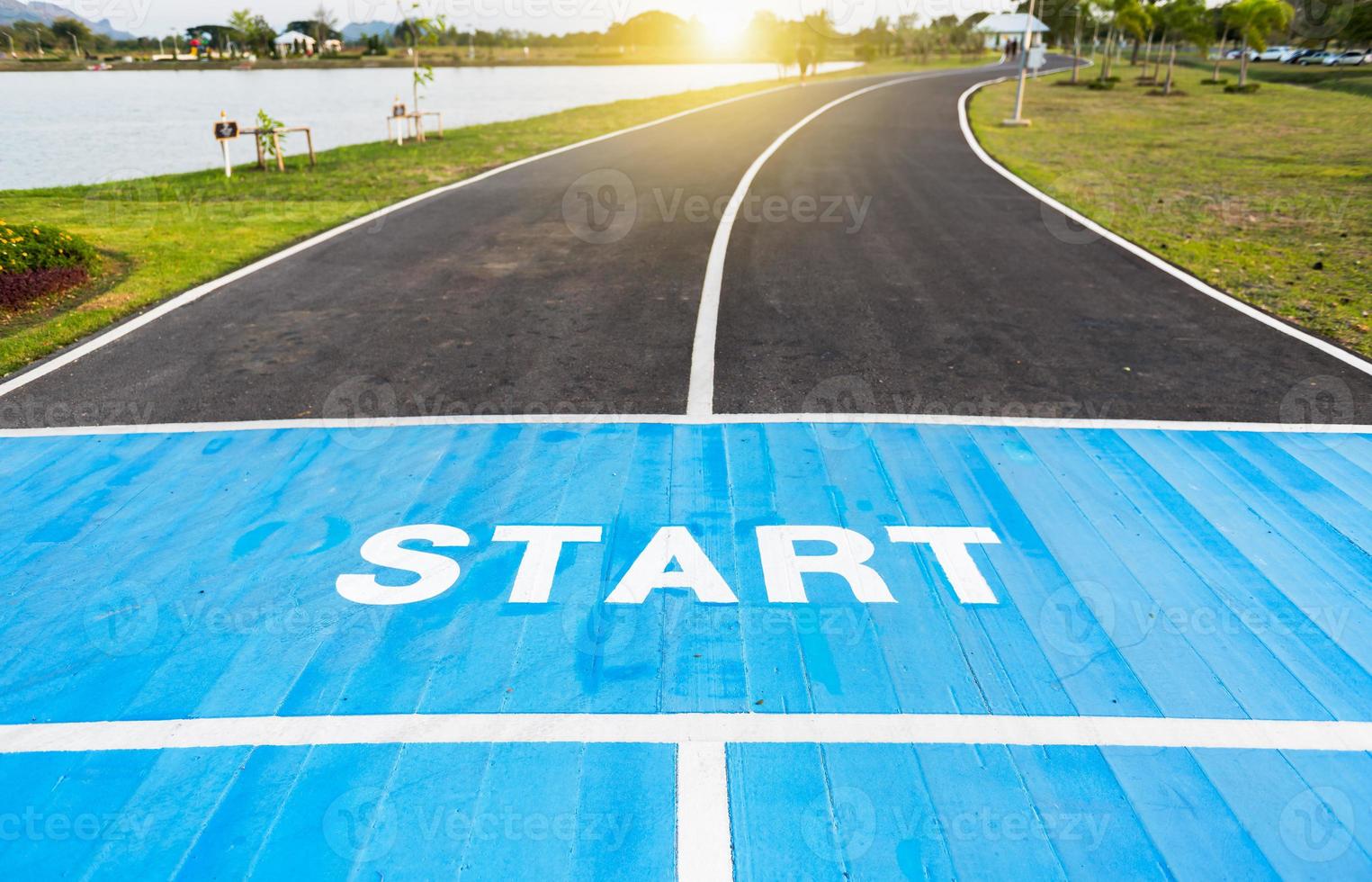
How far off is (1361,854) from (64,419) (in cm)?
869

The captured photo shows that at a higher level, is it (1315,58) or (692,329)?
(1315,58)

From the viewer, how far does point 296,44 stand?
10650cm

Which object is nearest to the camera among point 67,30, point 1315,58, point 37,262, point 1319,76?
point 37,262

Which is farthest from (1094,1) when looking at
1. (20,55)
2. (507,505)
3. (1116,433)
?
(20,55)

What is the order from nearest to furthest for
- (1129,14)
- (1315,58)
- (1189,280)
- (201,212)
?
1. (1189,280)
2. (201,212)
3. (1129,14)
4. (1315,58)

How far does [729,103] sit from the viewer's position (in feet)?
126

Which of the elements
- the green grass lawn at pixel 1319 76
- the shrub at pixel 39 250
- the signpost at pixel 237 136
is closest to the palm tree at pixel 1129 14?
the green grass lawn at pixel 1319 76

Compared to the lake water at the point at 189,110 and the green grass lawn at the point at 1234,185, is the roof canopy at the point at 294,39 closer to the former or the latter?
the lake water at the point at 189,110

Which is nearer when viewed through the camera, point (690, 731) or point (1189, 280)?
point (690, 731)

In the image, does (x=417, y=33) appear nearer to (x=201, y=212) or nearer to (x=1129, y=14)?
(x=201, y=212)

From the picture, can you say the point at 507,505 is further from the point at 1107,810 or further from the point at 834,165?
the point at 834,165

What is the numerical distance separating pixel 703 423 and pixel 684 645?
2.87m

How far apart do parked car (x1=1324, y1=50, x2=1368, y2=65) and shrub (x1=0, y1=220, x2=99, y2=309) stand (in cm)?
7557

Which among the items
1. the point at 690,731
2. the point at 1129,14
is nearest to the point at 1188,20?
the point at 1129,14
